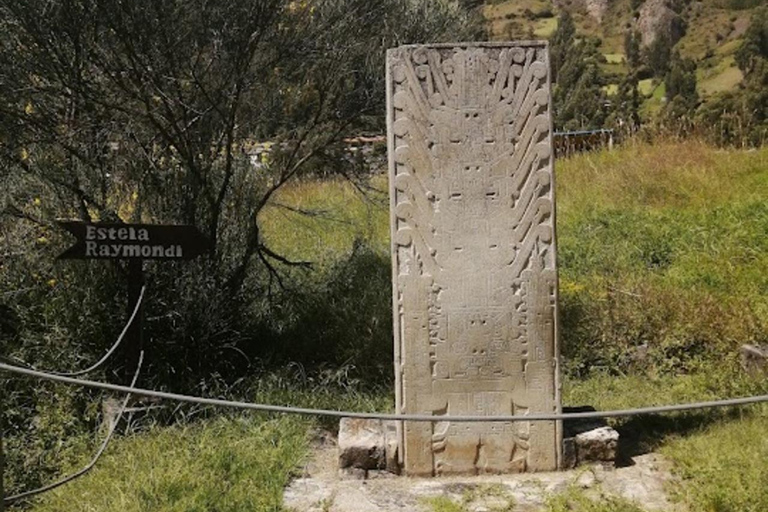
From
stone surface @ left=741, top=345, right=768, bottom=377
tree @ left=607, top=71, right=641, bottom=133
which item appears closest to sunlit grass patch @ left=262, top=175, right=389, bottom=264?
stone surface @ left=741, top=345, right=768, bottom=377

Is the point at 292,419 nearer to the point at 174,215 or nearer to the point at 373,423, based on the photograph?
the point at 373,423

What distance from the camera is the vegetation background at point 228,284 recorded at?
179 inches

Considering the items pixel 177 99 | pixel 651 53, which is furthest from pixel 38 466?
pixel 651 53

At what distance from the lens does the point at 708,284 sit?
275 inches

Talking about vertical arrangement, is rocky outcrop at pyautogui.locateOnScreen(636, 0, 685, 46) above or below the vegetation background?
above

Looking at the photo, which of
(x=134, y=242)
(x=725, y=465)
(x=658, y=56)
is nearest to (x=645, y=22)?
(x=658, y=56)

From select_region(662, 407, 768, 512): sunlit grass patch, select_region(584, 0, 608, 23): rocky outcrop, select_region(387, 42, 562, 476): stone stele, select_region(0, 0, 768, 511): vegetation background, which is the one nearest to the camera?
select_region(662, 407, 768, 512): sunlit grass patch

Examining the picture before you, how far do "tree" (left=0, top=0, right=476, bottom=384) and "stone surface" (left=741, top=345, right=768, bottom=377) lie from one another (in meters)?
3.06

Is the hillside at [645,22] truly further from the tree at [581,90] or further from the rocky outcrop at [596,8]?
the tree at [581,90]

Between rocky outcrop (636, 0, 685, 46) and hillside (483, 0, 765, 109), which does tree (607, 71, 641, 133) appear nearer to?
hillside (483, 0, 765, 109)

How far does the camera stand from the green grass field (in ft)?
13.3

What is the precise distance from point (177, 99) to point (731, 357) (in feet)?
12.8

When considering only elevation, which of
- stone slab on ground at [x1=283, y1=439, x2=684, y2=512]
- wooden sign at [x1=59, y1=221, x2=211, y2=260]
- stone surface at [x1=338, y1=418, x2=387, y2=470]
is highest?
wooden sign at [x1=59, y1=221, x2=211, y2=260]

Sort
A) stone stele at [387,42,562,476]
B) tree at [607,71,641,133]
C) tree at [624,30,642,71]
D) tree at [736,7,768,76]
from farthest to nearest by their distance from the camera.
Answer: tree at [624,30,642,71]
tree at [736,7,768,76]
tree at [607,71,641,133]
stone stele at [387,42,562,476]
